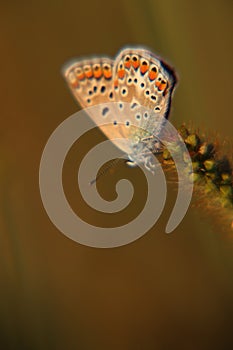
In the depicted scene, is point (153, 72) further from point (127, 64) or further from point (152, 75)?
point (127, 64)

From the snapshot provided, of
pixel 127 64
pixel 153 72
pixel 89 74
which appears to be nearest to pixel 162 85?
pixel 153 72

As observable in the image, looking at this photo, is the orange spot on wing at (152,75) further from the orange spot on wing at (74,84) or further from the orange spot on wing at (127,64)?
the orange spot on wing at (74,84)

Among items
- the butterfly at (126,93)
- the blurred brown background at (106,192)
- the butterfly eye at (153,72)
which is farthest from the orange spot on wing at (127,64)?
the blurred brown background at (106,192)

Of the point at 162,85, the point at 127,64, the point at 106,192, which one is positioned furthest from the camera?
the point at 106,192

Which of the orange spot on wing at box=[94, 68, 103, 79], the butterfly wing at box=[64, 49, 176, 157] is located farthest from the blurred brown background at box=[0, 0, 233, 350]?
the orange spot on wing at box=[94, 68, 103, 79]

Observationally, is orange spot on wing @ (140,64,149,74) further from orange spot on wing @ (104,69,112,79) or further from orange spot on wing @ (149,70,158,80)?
orange spot on wing @ (104,69,112,79)

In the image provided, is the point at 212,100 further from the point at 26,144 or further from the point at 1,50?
the point at 1,50
